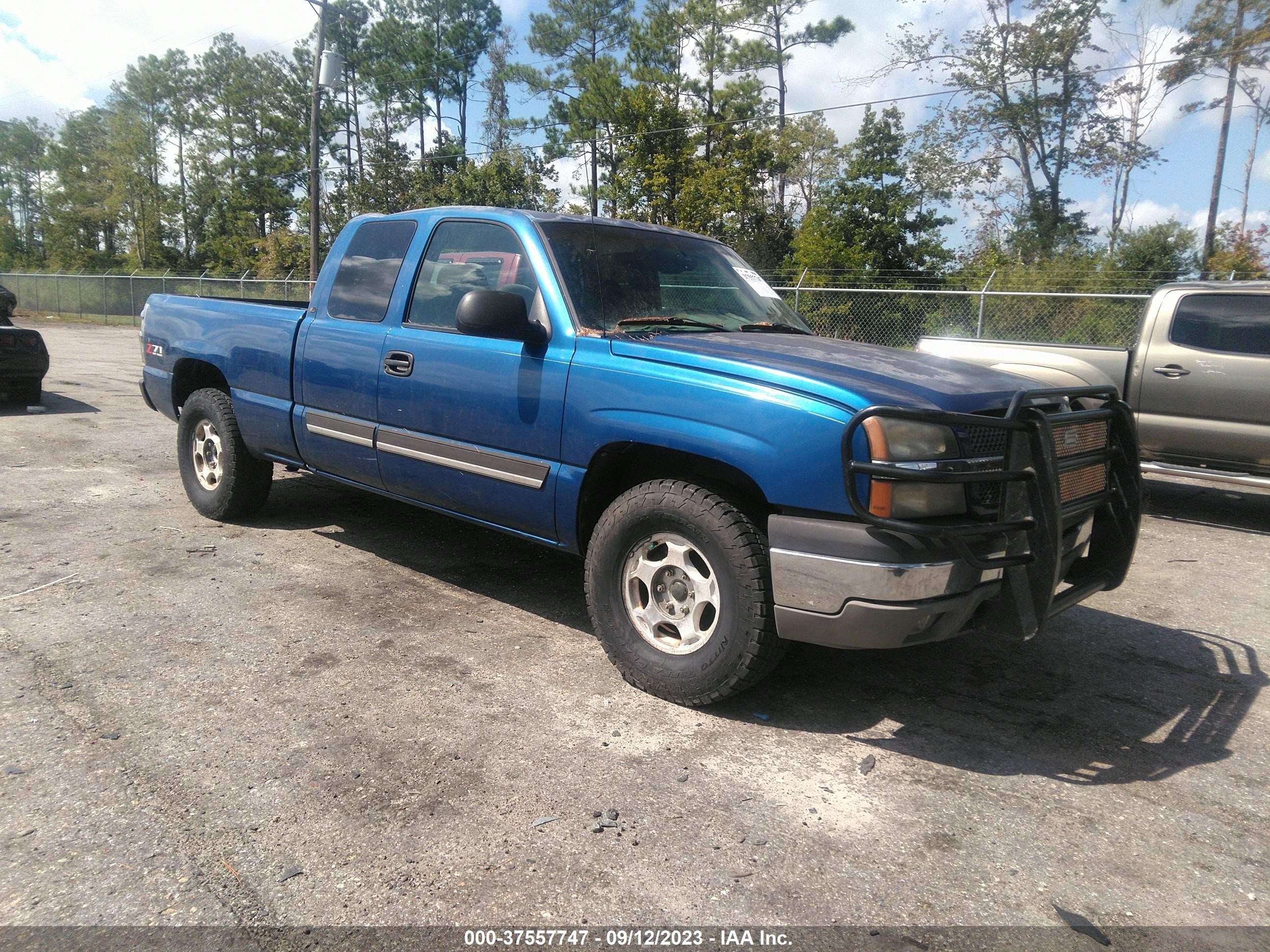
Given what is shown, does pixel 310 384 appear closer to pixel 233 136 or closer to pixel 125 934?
pixel 125 934

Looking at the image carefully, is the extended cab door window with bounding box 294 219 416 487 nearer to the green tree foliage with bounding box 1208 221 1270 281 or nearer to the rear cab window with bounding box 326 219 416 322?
the rear cab window with bounding box 326 219 416 322

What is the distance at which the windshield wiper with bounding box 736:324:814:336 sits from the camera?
4.34m

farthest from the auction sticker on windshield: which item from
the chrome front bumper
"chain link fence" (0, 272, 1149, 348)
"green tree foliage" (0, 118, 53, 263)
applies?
"green tree foliage" (0, 118, 53, 263)

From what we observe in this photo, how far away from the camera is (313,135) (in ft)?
76.6

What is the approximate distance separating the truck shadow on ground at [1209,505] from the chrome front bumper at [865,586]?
16.8ft

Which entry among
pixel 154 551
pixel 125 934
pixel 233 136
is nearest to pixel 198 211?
pixel 233 136

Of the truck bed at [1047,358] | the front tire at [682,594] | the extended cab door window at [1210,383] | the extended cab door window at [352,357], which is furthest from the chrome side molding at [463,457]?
the extended cab door window at [1210,383]

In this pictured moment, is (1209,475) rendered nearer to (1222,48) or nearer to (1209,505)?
(1209,505)

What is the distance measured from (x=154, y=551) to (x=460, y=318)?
2.79 meters

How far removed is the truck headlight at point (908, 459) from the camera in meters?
2.95

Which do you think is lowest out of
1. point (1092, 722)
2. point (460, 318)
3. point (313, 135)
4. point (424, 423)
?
point (1092, 722)

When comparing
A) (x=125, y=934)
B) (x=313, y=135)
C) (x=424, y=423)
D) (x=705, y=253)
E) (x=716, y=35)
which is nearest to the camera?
(x=125, y=934)

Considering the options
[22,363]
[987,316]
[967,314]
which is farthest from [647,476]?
[967,314]

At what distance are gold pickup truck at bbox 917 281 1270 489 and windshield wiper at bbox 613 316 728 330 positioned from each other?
349 centimetres
